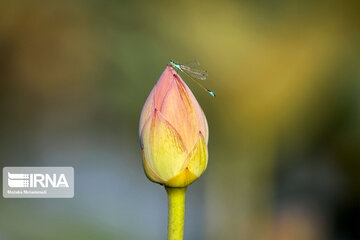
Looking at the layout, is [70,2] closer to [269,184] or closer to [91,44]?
[91,44]

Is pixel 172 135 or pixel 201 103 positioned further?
pixel 201 103

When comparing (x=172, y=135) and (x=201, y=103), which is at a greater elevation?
(x=201, y=103)

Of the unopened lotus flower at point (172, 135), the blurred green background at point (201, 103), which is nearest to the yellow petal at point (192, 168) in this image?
the unopened lotus flower at point (172, 135)

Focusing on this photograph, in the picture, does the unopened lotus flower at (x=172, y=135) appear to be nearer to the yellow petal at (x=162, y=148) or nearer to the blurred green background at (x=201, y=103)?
the yellow petal at (x=162, y=148)

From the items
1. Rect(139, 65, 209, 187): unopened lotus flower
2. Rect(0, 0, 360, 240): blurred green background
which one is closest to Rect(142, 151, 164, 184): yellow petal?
Rect(139, 65, 209, 187): unopened lotus flower

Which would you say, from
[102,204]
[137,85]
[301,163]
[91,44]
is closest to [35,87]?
[91,44]

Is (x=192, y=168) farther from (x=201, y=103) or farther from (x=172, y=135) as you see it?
(x=201, y=103)

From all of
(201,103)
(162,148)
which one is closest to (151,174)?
(162,148)
